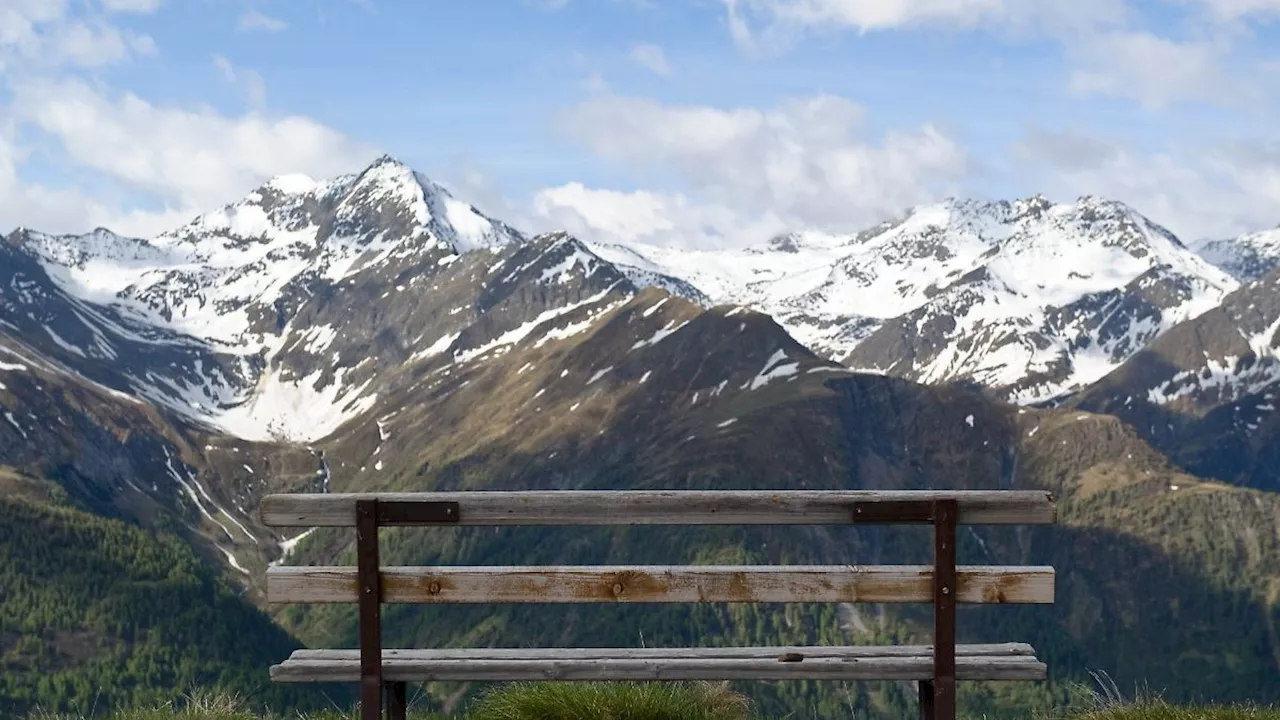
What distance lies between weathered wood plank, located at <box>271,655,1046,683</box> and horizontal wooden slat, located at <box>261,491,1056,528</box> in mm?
1682

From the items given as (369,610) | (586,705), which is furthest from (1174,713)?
(369,610)

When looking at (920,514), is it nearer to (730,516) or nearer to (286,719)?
(730,516)

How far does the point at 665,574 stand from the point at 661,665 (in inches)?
55.2

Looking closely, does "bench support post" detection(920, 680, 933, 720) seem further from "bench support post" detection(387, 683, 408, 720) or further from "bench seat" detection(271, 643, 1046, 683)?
"bench support post" detection(387, 683, 408, 720)

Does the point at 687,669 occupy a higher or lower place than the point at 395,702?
higher

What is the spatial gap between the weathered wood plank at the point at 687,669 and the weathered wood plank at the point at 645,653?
114mm

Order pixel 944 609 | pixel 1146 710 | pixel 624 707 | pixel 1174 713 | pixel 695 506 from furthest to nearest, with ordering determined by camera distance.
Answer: pixel 1146 710, pixel 1174 713, pixel 624 707, pixel 944 609, pixel 695 506

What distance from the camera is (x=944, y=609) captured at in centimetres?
1230

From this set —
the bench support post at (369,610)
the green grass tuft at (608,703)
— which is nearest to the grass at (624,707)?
the green grass tuft at (608,703)

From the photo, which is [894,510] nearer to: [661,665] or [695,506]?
[695,506]

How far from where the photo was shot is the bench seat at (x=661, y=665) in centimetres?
1284

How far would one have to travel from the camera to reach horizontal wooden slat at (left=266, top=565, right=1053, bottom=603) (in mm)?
12062

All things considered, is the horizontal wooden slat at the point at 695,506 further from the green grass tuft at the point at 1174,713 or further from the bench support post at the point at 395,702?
the green grass tuft at the point at 1174,713

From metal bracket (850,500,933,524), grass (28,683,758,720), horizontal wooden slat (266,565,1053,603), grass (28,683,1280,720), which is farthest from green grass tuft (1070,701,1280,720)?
metal bracket (850,500,933,524)
